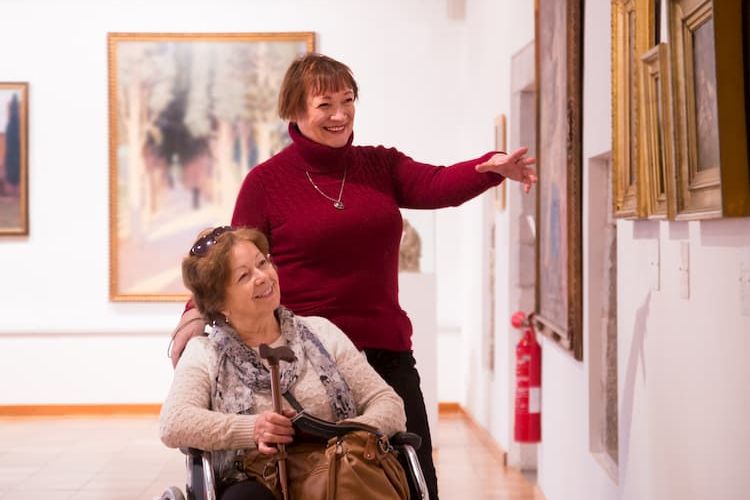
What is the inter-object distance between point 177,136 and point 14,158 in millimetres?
1273

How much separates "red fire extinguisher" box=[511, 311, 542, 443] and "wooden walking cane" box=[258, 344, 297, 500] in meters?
3.21

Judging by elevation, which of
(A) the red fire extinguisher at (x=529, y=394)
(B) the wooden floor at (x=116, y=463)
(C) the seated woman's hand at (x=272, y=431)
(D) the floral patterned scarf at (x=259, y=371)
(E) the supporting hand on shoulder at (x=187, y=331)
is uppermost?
(E) the supporting hand on shoulder at (x=187, y=331)

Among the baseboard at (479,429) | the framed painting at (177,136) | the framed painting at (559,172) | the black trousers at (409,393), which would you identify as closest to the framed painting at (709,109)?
the black trousers at (409,393)

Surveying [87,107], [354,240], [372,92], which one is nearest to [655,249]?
[354,240]

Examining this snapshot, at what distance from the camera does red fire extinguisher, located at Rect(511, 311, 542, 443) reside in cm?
589

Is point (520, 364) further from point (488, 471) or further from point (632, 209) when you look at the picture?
point (632, 209)

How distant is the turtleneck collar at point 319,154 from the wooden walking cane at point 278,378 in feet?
2.20

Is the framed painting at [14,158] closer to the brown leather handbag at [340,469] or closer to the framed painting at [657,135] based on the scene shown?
the framed painting at [657,135]

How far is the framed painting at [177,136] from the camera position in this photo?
9445mm

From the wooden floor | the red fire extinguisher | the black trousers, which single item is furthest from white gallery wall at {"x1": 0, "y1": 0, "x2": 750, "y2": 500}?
the black trousers

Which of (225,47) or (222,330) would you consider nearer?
(222,330)

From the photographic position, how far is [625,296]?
394cm

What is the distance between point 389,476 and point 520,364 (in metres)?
3.27

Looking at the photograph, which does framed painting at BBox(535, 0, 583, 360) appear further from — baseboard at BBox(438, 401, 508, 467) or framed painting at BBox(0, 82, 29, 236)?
framed painting at BBox(0, 82, 29, 236)
